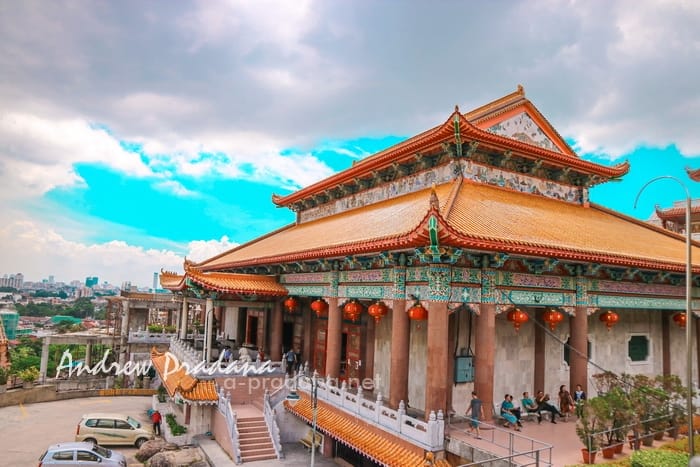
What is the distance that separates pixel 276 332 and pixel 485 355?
1122cm

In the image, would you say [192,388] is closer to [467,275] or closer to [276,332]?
[276,332]

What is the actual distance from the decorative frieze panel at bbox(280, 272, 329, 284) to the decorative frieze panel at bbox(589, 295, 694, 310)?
8975 millimetres

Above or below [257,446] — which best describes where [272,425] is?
above

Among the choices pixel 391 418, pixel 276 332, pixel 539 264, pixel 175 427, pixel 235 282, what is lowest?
pixel 175 427

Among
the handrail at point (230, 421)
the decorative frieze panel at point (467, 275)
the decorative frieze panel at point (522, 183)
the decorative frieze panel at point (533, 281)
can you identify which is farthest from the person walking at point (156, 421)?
the decorative frieze panel at point (522, 183)

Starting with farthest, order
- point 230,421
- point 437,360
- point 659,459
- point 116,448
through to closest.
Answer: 1. point 116,448
2. point 230,421
3. point 437,360
4. point 659,459

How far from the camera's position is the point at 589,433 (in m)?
10.8

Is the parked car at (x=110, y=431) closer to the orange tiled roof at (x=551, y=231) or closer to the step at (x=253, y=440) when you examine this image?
the step at (x=253, y=440)

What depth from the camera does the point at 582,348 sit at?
1521 cm

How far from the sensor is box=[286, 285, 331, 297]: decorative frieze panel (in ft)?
60.0

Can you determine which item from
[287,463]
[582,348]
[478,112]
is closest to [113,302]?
[287,463]

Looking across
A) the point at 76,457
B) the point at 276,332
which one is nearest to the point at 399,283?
the point at 276,332

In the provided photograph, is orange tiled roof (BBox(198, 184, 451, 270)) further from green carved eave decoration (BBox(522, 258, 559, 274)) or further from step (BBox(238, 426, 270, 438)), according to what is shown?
step (BBox(238, 426, 270, 438))

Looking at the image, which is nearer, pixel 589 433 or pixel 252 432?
pixel 589 433
